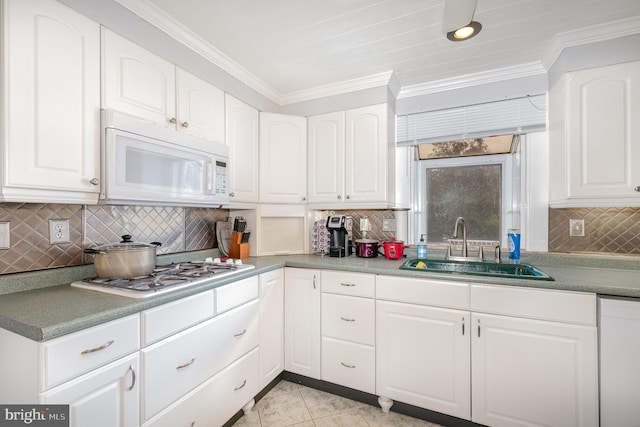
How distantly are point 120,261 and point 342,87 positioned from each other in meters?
1.98

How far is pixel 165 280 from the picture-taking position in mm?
1496

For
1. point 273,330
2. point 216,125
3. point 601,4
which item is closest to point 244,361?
point 273,330

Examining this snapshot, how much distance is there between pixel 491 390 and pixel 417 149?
1.82m

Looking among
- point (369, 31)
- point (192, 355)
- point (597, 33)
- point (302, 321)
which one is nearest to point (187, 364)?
point (192, 355)

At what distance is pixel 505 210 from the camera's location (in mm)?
2354

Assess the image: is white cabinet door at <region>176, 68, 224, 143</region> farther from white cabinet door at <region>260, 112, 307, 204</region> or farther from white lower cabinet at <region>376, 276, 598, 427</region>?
white lower cabinet at <region>376, 276, 598, 427</region>

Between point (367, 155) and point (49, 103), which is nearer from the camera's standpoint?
point (49, 103)

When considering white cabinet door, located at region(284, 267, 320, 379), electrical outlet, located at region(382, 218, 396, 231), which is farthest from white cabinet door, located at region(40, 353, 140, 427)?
electrical outlet, located at region(382, 218, 396, 231)

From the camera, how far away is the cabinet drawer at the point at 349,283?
193 cm

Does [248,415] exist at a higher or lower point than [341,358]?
lower

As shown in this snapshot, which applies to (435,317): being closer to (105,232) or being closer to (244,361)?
(244,361)

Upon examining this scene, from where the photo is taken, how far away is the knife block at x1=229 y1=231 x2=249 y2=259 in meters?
2.32

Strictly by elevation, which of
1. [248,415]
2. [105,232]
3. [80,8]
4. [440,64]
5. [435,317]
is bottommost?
[248,415]

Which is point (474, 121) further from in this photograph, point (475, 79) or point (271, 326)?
point (271, 326)
